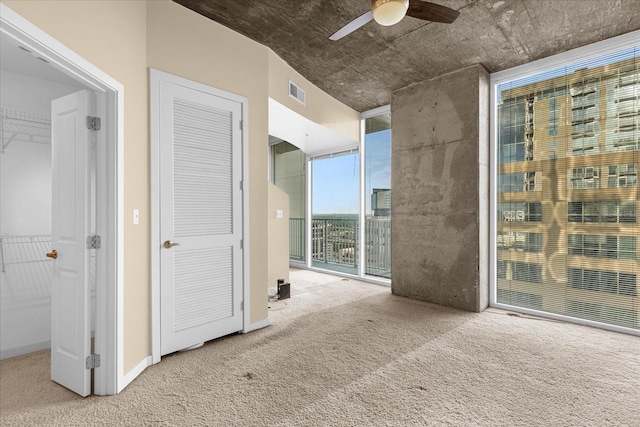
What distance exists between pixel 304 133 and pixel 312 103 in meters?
0.66

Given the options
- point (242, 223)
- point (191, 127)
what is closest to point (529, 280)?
point (242, 223)

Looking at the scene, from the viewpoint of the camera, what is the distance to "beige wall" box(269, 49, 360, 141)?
11.4 ft

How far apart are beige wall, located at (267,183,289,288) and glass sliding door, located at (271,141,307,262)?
1.51m

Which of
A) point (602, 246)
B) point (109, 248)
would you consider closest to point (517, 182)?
point (602, 246)

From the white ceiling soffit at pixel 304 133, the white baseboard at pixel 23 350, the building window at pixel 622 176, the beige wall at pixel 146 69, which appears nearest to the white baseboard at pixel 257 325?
the beige wall at pixel 146 69

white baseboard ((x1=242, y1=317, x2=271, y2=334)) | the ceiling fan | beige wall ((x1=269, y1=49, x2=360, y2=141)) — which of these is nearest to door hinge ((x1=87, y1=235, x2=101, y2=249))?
white baseboard ((x1=242, y1=317, x2=271, y2=334))

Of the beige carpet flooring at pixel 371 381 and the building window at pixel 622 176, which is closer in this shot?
the beige carpet flooring at pixel 371 381

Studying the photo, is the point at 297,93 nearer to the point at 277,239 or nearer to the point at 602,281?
the point at 277,239

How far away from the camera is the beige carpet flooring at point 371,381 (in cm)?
180

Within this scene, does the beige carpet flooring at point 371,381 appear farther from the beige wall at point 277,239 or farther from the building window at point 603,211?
the beige wall at point 277,239

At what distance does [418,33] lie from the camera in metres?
3.03

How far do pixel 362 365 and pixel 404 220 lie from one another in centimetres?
240

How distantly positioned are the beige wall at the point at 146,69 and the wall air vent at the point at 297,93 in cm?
25

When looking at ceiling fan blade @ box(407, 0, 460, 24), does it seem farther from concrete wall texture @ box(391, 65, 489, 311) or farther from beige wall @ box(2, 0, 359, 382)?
concrete wall texture @ box(391, 65, 489, 311)
